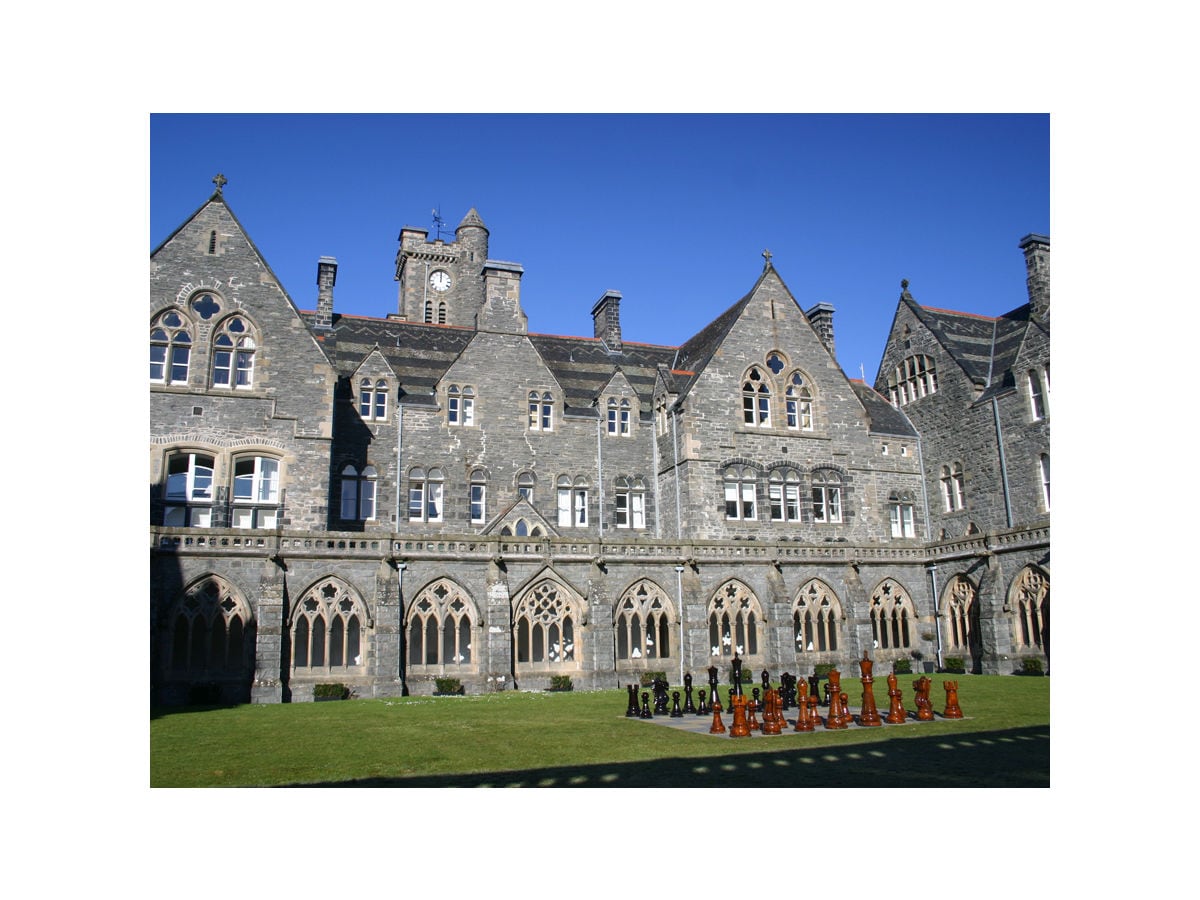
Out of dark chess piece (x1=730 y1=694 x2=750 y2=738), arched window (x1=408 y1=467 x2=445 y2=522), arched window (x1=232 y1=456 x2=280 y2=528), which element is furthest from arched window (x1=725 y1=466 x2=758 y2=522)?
dark chess piece (x1=730 y1=694 x2=750 y2=738)

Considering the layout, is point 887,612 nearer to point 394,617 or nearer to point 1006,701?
point 1006,701

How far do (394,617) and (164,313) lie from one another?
12.3 meters

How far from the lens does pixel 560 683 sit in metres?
26.2

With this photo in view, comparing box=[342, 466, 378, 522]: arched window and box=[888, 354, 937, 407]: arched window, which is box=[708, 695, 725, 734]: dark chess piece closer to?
box=[342, 466, 378, 522]: arched window

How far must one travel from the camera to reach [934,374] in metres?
38.7

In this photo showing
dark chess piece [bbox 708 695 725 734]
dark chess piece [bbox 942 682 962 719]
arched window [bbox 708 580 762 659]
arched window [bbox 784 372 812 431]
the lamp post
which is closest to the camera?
dark chess piece [bbox 708 695 725 734]

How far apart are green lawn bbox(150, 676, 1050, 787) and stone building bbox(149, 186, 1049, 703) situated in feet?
20.7

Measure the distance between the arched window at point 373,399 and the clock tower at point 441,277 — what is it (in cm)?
2450

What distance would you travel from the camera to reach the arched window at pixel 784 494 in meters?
35.0

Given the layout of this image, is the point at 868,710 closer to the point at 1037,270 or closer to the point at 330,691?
the point at 330,691

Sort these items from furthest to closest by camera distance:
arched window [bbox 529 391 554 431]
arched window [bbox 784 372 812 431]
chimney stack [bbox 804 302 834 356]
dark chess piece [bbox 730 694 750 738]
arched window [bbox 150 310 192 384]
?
chimney stack [bbox 804 302 834 356], arched window [bbox 784 372 812 431], arched window [bbox 529 391 554 431], arched window [bbox 150 310 192 384], dark chess piece [bbox 730 694 750 738]

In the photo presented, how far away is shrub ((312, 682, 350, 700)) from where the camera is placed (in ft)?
78.6

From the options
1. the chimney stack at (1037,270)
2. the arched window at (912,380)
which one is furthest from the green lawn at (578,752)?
the arched window at (912,380)

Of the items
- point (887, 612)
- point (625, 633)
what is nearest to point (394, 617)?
point (625, 633)
